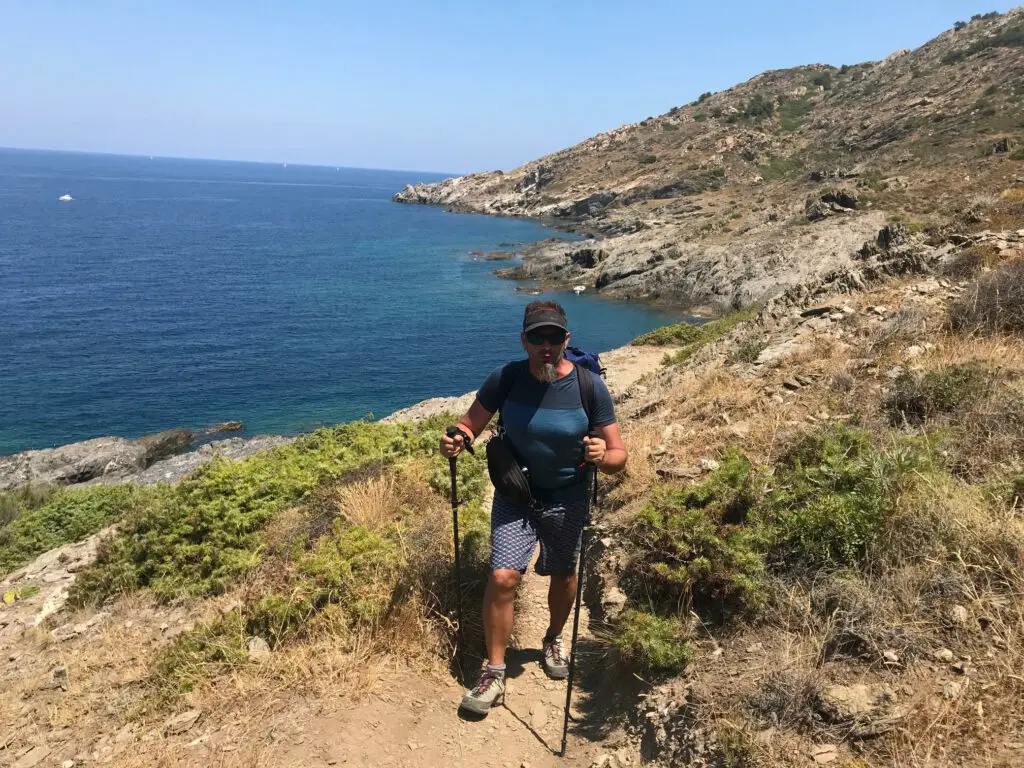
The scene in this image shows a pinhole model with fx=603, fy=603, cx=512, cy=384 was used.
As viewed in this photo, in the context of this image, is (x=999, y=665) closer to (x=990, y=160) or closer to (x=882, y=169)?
(x=990, y=160)

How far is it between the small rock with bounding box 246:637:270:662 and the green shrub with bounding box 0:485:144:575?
309 inches

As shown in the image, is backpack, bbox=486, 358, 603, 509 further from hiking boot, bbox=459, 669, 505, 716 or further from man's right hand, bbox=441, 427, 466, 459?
hiking boot, bbox=459, 669, 505, 716

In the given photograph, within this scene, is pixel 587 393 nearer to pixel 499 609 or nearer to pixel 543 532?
pixel 543 532

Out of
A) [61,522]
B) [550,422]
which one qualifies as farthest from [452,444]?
[61,522]

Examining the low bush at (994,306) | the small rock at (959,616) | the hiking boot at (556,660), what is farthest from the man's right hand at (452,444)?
the low bush at (994,306)

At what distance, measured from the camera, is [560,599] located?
458cm

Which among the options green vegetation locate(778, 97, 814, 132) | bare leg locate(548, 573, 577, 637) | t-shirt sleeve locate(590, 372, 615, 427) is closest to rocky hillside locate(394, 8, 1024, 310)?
green vegetation locate(778, 97, 814, 132)

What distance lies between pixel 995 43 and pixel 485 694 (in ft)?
316

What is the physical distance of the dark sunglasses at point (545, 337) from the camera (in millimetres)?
4012

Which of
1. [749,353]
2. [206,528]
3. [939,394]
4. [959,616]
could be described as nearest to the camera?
[959,616]

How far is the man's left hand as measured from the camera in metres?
3.94

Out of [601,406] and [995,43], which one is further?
[995,43]

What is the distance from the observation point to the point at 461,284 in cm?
5294

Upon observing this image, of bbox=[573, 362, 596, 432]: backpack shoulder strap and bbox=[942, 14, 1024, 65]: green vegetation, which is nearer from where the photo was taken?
bbox=[573, 362, 596, 432]: backpack shoulder strap
